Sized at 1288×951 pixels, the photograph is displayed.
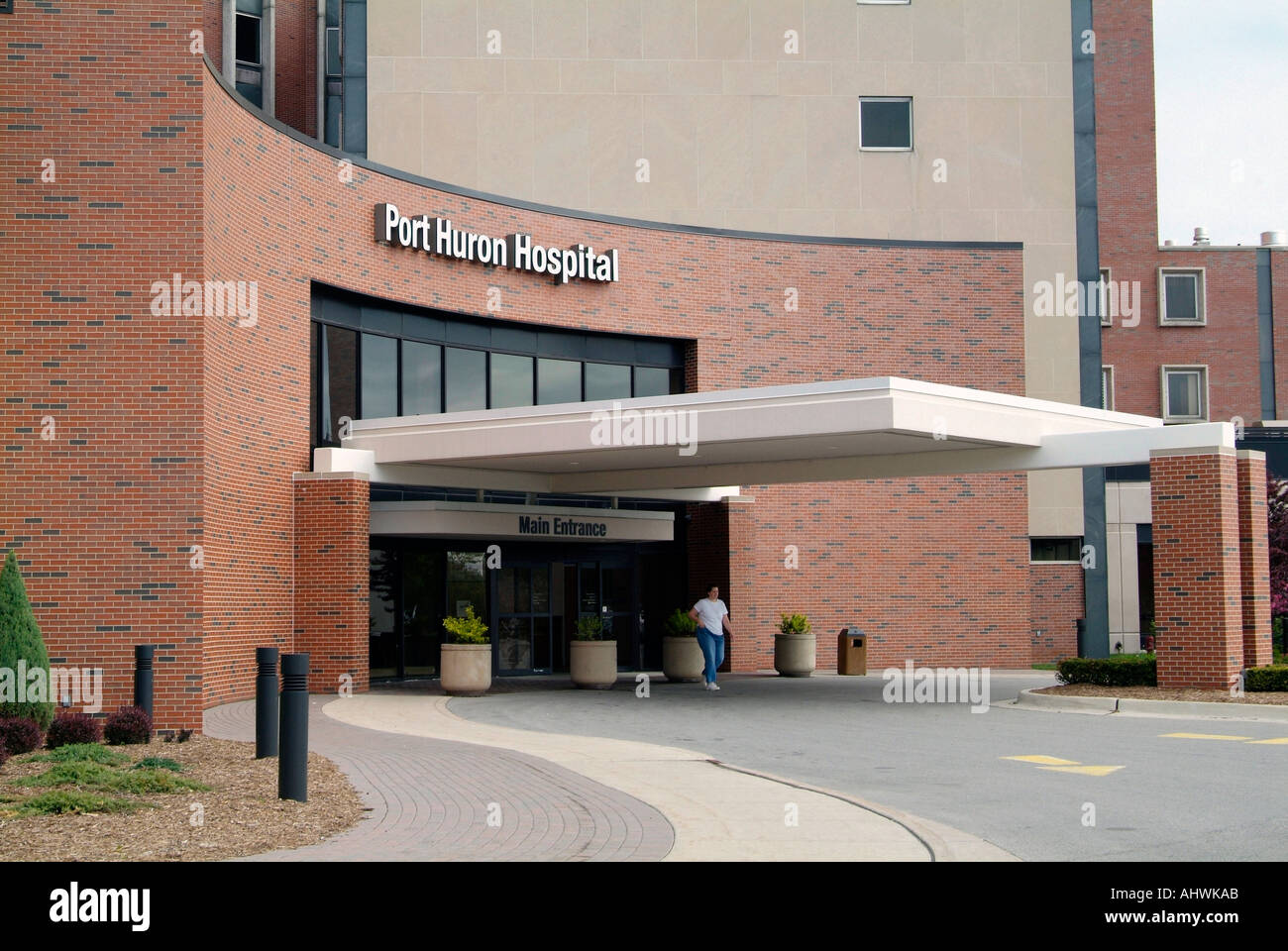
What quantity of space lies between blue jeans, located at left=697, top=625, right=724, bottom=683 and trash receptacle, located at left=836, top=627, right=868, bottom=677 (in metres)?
4.94

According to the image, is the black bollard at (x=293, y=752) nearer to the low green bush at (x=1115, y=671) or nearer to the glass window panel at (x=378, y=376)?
the low green bush at (x=1115, y=671)

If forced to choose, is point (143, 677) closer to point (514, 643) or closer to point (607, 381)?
point (514, 643)

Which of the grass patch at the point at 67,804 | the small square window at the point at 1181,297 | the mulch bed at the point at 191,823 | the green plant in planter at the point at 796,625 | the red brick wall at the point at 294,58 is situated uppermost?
the red brick wall at the point at 294,58

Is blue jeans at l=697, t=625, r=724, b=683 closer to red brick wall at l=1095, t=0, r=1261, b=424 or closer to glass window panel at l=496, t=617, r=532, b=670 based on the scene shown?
glass window panel at l=496, t=617, r=532, b=670

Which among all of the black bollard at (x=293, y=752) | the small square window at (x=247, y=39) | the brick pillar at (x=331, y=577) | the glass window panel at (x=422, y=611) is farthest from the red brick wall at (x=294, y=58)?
the black bollard at (x=293, y=752)

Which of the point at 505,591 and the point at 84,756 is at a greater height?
the point at 505,591

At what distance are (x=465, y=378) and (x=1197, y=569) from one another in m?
13.2

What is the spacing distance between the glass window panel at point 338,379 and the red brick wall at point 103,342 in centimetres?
702

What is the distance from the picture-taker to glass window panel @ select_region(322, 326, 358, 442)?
23.5 meters

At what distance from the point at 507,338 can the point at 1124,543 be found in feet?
59.3

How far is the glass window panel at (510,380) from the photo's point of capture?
26.7 metres

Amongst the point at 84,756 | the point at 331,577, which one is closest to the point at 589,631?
the point at 331,577

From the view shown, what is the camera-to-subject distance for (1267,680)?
1862 centimetres

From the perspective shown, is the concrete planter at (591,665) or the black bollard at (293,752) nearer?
the black bollard at (293,752)
